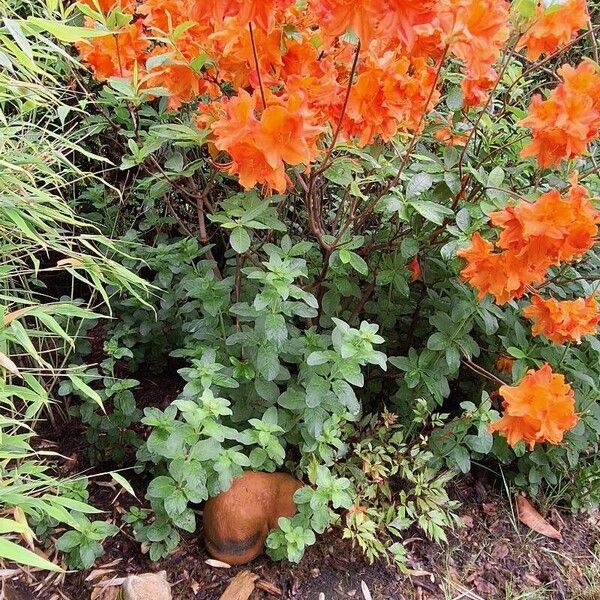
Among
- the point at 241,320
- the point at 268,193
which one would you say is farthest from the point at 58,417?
the point at 268,193

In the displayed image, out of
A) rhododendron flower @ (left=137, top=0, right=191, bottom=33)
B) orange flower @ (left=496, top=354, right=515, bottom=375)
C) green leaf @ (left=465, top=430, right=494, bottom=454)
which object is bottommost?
green leaf @ (left=465, top=430, right=494, bottom=454)

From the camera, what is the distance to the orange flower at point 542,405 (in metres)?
1.46

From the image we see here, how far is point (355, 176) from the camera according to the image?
65.9 inches

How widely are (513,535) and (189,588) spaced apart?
98 cm

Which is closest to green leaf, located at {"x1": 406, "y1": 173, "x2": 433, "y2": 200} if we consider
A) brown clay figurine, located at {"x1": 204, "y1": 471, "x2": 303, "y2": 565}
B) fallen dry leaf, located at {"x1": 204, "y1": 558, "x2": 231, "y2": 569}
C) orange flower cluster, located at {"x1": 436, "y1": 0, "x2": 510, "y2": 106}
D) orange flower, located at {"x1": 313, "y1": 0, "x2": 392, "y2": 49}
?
orange flower cluster, located at {"x1": 436, "y1": 0, "x2": 510, "y2": 106}

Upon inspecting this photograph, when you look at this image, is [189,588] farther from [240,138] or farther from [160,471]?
[240,138]

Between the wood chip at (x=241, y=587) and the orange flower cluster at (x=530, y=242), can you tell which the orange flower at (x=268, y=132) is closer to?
A: the orange flower cluster at (x=530, y=242)

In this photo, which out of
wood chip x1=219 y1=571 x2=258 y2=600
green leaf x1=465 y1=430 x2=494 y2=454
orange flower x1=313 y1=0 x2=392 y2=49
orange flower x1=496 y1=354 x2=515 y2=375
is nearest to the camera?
orange flower x1=313 y1=0 x2=392 y2=49

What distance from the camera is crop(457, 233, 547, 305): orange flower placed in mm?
1391

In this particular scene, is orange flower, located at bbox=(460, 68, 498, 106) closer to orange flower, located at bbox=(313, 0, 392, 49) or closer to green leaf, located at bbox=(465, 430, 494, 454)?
orange flower, located at bbox=(313, 0, 392, 49)

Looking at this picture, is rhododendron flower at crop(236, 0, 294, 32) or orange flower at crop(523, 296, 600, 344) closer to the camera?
rhododendron flower at crop(236, 0, 294, 32)

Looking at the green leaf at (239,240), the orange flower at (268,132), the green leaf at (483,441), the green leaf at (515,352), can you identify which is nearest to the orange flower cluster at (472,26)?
the orange flower at (268,132)

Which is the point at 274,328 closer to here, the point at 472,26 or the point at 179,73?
the point at 179,73

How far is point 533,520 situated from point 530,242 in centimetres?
107
